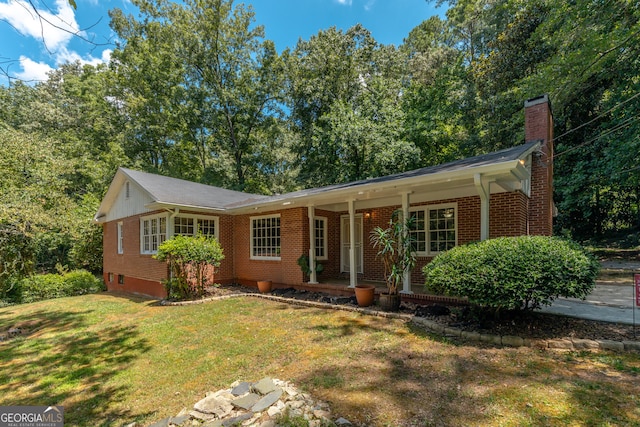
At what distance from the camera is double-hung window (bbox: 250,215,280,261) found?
10.1 metres

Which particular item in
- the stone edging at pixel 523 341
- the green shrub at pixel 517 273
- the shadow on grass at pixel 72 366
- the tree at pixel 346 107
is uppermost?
the tree at pixel 346 107

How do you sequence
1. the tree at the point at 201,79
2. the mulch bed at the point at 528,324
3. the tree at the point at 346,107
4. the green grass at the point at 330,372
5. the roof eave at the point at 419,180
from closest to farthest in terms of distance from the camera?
the green grass at the point at 330,372
the mulch bed at the point at 528,324
the roof eave at the point at 419,180
the tree at the point at 346,107
the tree at the point at 201,79

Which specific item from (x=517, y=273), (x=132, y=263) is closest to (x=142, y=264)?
(x=132, y=263)

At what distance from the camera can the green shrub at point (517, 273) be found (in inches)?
170

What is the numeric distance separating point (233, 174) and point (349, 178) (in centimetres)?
931

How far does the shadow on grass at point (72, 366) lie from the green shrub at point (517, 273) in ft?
15.5

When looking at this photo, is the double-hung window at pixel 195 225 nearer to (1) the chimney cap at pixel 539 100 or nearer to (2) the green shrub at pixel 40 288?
(2) the green shrub at pixel 40 288

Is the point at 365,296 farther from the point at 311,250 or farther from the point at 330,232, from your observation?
the point at 330,232

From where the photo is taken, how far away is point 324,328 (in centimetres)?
571

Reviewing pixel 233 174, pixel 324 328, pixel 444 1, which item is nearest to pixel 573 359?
pixel 324 328

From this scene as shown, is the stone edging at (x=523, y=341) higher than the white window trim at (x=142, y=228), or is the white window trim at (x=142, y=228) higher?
the white window trim at (x=142, y=228)

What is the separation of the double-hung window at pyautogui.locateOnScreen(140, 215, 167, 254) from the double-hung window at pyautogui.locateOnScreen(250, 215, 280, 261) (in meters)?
3.03

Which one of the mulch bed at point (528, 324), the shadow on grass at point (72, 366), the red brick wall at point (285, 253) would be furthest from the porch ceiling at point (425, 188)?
the shadow on grass at point (72, 366)

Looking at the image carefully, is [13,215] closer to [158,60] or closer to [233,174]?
[233,174]
